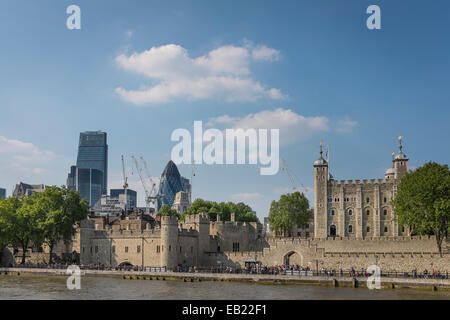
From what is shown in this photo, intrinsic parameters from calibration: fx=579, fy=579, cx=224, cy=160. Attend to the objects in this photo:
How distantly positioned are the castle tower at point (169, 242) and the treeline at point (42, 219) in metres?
18.1

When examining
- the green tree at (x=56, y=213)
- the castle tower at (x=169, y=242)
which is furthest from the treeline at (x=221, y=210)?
the castle tower at (x=169, y=242)

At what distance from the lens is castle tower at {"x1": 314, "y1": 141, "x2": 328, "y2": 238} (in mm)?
113312

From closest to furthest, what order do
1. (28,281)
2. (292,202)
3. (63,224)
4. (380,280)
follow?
(380,280) < (28,281) < (63,224) < (292,202)

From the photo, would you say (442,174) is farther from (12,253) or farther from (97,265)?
(12,253)

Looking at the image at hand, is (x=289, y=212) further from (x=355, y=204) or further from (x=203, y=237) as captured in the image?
(x=203, y=237)

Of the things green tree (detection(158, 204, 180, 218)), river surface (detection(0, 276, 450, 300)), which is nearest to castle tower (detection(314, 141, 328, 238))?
green tree (detection(158, 204, 180, 218))

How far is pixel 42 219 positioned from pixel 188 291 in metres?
38.8

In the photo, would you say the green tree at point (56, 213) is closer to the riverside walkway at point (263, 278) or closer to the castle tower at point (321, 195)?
the riverside walkway at point (263, 278)

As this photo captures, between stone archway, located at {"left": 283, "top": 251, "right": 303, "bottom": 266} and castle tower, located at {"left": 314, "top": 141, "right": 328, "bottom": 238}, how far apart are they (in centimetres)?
3086

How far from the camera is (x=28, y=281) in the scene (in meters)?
76.1

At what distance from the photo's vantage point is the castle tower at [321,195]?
113 metres

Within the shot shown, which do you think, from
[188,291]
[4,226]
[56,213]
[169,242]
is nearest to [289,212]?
[169,242]
